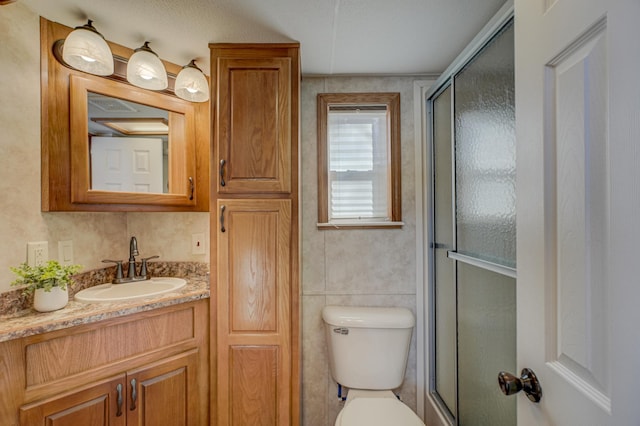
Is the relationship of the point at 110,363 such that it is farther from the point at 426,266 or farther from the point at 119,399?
the point at 426,266

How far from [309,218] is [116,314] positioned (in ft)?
3.39

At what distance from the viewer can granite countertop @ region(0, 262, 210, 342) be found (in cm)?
100

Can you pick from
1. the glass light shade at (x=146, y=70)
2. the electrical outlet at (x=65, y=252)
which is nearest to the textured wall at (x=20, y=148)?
the electrical outlet at (x=65, y=252)

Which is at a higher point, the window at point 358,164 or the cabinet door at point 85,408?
the window at point 358,164

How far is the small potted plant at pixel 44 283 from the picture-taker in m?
1.12

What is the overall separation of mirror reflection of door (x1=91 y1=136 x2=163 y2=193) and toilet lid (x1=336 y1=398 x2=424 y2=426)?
4.73ft

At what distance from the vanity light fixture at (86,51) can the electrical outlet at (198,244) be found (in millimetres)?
892

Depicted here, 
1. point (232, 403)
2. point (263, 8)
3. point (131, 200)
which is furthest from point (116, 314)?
point (263, 8)

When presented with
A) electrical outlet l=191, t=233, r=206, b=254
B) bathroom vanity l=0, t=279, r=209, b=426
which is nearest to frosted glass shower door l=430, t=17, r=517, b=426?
bathroom vanity l=0, t=279, r=209, b=426

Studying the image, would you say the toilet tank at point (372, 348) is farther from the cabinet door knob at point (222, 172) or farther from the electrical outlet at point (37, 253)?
the electrical outlet at point (37, 253)

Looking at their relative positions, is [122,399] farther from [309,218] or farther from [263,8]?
[263,8]

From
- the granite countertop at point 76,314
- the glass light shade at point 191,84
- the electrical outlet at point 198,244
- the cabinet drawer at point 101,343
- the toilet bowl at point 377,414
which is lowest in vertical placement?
the toilet bowl at point 377,414

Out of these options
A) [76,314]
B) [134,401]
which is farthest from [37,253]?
[134,401]

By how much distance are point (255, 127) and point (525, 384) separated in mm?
1329
